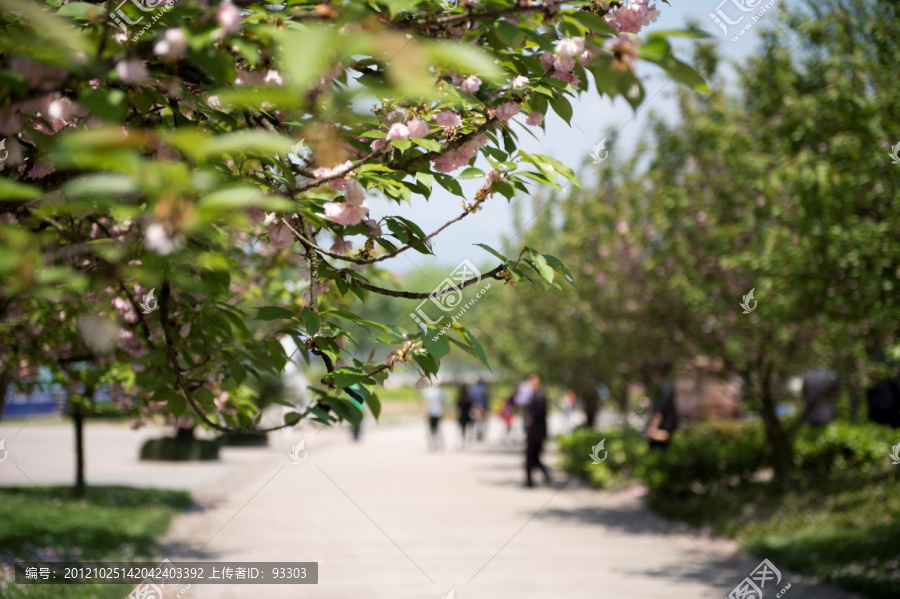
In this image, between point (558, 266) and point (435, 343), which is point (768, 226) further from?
point (435, 343)

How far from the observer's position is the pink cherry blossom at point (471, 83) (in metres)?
3.17

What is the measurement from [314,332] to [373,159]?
75cm

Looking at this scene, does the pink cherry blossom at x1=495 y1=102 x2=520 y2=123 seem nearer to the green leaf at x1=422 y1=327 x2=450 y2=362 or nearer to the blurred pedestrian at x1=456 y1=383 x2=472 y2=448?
the green leaf at x1=422 y1=327 x2=450 y2=362

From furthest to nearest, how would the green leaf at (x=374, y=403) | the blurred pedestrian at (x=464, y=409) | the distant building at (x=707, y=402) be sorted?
the blurred pedestrian at (x=464, y=409) → the distant building at (x=707, y=402) → the green leaf at (x=374, y=403)

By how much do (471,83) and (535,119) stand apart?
36cm

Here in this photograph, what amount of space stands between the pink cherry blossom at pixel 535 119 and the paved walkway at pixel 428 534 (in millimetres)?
4715

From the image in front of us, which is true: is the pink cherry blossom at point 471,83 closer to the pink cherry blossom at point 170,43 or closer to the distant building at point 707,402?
the pink cherry blossom at point 170,43

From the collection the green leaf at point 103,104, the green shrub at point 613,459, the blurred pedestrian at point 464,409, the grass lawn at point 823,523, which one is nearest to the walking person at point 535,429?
the green shrub at point 613,459

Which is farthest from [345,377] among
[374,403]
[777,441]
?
[777,441]

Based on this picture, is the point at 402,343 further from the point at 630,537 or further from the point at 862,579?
the point at 630,537

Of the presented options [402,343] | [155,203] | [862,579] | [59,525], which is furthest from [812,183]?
[59,525]

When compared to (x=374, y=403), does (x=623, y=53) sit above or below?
above

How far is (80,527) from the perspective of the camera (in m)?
8.95

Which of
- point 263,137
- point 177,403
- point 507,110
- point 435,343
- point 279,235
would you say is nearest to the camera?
point 263,137
